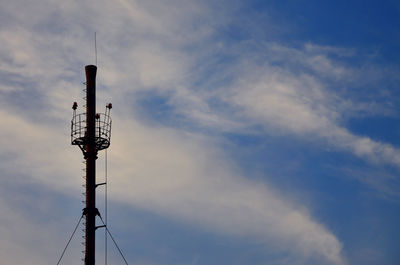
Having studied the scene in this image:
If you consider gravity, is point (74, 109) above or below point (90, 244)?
above

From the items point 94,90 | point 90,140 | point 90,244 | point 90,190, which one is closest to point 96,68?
point 94,90

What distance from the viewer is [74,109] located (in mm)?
43812

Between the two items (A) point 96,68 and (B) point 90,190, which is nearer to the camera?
(B) point 90,190

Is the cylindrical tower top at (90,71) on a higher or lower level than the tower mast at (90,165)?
higher

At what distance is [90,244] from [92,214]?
6.38ft

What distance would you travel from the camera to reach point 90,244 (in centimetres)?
4153

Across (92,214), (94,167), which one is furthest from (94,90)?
(92,214)

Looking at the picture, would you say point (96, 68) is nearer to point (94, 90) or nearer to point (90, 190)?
point (94, 90)

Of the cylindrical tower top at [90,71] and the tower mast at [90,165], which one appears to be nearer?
the tower mast at [90,165]

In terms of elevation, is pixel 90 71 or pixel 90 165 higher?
pixel 90 71

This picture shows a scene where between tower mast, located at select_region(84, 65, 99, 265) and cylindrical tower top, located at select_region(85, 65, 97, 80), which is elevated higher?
cylindrical tower top, located at select_region(85, 65, 97, 80)

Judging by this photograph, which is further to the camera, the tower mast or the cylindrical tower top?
the cylindrical tower top

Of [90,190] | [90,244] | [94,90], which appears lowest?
[90,244]

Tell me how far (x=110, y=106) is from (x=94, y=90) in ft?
5.25
